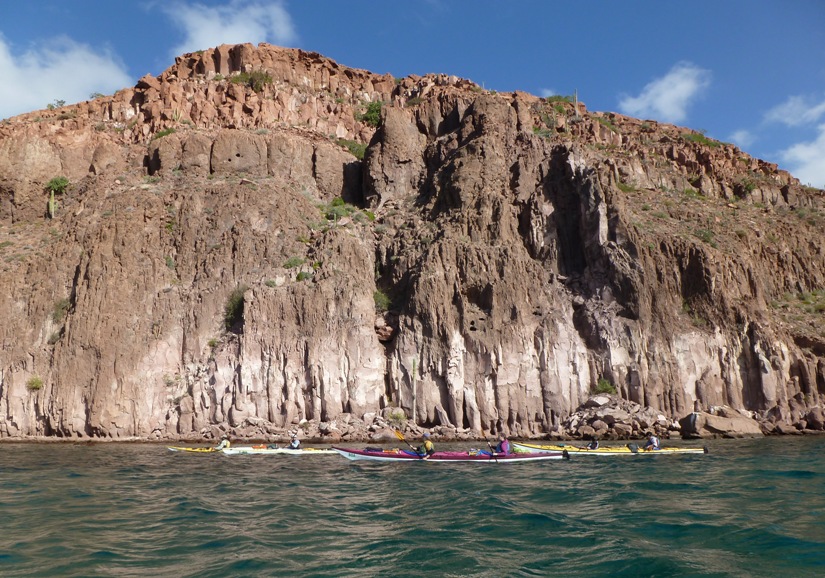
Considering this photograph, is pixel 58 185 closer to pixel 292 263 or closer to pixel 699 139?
pixel 292 263

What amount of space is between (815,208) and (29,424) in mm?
65011

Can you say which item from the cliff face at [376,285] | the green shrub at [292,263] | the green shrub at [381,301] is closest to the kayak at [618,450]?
the cliff face at [376,285]

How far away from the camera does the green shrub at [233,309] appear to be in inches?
1483

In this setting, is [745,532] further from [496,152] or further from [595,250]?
[496,152]

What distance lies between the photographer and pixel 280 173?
49.3 meters

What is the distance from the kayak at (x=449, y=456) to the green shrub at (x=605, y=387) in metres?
11.0

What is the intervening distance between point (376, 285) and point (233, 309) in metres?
9.70

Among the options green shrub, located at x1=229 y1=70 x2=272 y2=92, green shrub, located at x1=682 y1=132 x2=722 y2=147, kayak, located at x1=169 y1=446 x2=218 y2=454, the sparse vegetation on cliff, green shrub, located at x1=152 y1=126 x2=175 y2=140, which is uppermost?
green shrub, located at x1=229 y1=70 x2=272 y2=92

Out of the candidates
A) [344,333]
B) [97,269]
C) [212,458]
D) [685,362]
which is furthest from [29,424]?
[685,362]

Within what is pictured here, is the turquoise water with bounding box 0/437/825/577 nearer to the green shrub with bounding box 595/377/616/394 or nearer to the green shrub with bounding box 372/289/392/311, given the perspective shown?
the green shrub with bounding box 595/377/616/394

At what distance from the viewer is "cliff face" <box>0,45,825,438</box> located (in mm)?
34812

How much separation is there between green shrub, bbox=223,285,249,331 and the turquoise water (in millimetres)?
14450

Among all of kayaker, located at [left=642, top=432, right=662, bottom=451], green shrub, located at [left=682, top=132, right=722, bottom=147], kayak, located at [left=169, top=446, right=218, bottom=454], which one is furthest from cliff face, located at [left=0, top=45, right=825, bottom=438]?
green shrub, located at [left=682, top=132, right=722, bottom=147]

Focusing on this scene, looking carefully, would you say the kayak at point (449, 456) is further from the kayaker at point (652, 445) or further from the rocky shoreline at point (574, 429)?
the rocky shoreline at point (574, 429)
